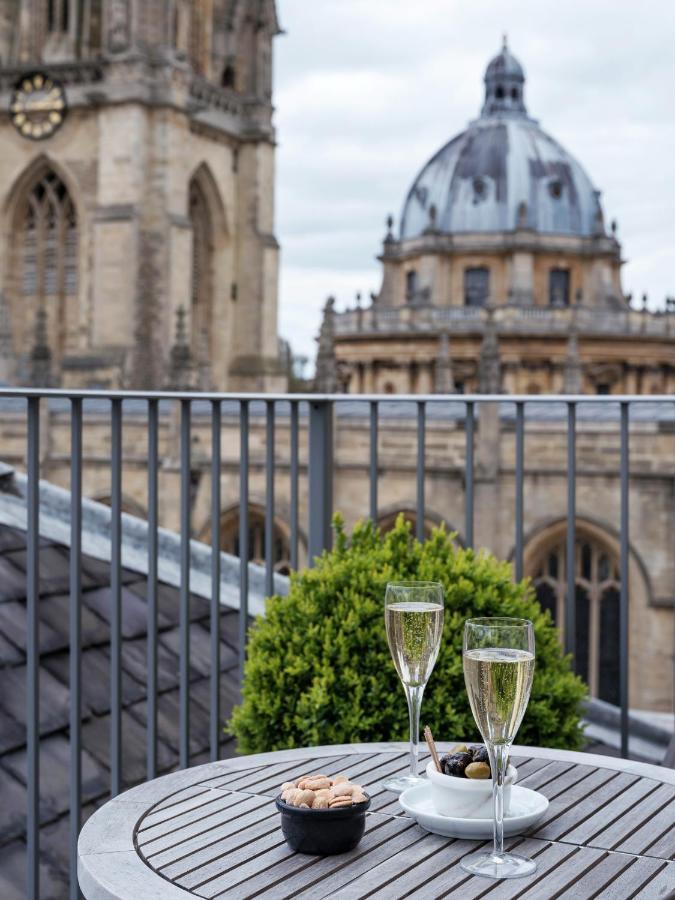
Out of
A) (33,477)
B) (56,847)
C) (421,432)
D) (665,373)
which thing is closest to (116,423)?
(33,477)

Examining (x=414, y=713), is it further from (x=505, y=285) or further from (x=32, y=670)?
(x=505, y=285)

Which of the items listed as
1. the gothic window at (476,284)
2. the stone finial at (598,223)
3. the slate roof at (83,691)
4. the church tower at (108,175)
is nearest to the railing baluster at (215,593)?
the slate roof at (83,691)

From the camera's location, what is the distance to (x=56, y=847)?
3025 mm

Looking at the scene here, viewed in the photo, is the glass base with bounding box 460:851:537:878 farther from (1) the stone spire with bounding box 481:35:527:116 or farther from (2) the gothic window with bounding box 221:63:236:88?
(1) the stone spire with bounding box 481:35:527:116

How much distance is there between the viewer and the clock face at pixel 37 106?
2817 centimetres

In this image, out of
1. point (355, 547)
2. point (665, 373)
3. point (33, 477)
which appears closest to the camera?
point (33, 477)

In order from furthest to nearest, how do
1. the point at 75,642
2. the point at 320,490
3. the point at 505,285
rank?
the point at 505,285 → the point at 320,490 → the point at 75,642

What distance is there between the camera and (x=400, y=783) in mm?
1967

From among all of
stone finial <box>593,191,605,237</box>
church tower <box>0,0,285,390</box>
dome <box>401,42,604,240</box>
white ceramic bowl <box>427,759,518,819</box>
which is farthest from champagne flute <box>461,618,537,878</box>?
stone finial <box>593,191,605,237</box>

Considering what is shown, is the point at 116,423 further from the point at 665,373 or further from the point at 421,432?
the point at 665,373

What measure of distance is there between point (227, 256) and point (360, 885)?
100ft

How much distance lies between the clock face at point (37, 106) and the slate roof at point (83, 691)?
25981mm

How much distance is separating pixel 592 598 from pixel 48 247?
16.6 meters

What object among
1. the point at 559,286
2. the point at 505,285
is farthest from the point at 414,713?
the point at 559,286
